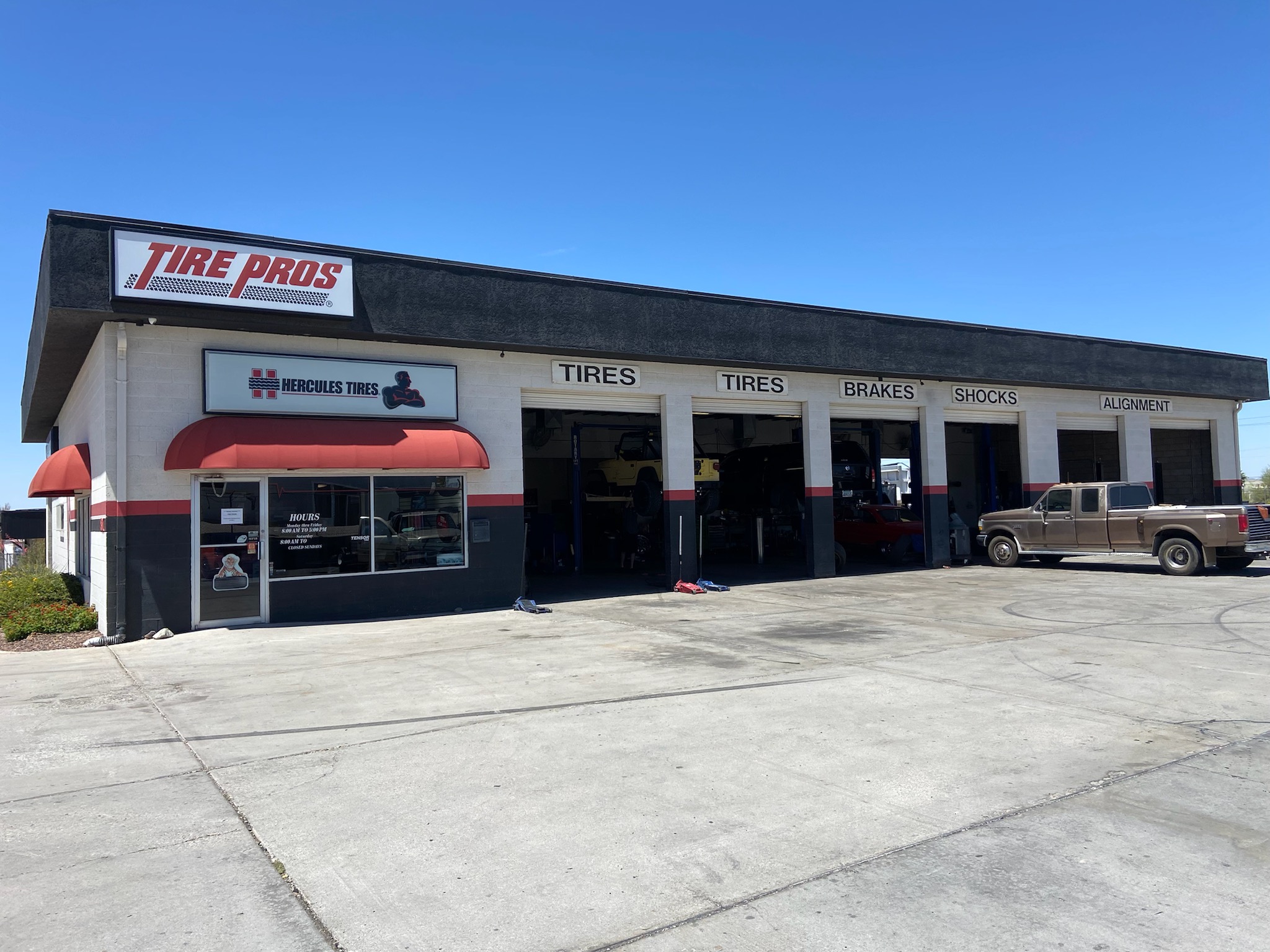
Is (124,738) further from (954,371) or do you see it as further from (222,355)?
(954,371)

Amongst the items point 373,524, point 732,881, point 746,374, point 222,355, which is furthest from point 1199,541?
point 222,355

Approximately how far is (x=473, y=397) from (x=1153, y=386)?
22.4 m

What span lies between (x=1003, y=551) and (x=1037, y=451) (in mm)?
4631

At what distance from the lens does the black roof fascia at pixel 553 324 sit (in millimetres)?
12906

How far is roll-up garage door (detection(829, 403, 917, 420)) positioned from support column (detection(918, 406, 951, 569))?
1.41 ft

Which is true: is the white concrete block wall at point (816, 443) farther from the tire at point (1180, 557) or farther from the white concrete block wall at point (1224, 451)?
the white concrete block wall at point (1224, 451)

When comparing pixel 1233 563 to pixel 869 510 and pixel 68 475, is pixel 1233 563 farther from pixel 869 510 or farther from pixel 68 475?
pixel 68 475

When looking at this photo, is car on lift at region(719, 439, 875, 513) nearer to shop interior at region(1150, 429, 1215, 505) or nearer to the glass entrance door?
shop interior at region(1150, 429, 1215, 505)

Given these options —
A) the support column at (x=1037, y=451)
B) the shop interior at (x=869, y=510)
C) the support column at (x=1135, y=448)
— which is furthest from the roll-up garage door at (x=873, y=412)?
the support column at (x=1135, y=448)

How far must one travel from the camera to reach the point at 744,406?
20141mm

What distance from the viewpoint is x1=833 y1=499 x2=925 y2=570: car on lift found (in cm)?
2380

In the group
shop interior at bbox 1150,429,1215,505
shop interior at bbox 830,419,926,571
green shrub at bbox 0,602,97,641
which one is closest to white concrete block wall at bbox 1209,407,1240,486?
shop interior at bbox 1150,429,1215,505

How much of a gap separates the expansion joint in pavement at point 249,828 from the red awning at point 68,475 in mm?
7401

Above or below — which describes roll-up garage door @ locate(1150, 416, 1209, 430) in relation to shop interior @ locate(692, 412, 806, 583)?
above
